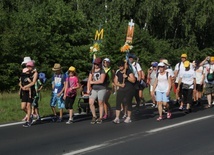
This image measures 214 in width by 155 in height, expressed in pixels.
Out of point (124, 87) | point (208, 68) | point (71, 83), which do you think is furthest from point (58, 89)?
point (208, 68)

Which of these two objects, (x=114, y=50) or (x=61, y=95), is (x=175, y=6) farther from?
(x=61, y=95)

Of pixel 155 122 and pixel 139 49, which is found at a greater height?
pixel 139 49

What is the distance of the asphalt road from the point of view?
29.4 ft

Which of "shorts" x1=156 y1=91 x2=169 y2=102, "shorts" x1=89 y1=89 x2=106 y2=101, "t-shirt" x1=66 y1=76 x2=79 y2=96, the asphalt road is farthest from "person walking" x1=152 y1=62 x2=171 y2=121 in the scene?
"t-shirt" x1=66 y1=76 x2=79 y2=96

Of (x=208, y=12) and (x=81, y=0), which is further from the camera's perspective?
(x=208, y=12)

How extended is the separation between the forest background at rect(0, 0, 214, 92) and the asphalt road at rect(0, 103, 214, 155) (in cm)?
1629

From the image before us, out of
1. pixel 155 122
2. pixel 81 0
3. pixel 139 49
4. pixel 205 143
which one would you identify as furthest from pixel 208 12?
pixel 205 143

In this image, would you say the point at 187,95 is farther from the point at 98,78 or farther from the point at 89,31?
the point at 89,31

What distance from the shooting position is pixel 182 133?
11.0 metres

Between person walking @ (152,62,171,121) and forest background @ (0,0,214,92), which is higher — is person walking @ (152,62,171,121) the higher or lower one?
the lower one

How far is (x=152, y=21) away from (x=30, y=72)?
3105 cm

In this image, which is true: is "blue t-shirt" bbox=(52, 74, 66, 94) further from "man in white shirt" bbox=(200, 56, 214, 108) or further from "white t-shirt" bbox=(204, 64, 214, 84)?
"white t-shirt" bbox=(204, 64, 214, 84)

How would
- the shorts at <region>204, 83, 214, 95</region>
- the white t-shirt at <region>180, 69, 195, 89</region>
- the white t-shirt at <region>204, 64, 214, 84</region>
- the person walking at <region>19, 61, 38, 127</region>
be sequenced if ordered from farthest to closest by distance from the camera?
the white t-shirt at <region>204, 64, 214, 84</region> < the shorts at <region>204, 83, 214, 95</region> < the white t-shirt at <region>180, 69, 195, 89</region> < the person walking at <region>19, 61, 38, 127</region>

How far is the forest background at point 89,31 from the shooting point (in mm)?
28984
